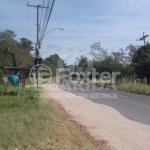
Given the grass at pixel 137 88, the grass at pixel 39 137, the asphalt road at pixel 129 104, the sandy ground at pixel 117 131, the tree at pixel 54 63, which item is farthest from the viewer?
the tree at pixel 54 63

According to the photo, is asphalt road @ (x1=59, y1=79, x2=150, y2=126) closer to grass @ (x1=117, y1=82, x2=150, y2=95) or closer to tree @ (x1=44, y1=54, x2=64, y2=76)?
grass @ (x1=117, y1=82, x2=150, y2=95)

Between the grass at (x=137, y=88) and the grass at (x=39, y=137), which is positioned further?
the grass at (x=137, y=88)

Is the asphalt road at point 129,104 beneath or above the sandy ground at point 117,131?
above

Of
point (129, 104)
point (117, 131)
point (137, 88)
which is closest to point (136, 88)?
point (137, 88)

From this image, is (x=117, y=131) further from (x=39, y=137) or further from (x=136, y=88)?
(x=136, y=88)

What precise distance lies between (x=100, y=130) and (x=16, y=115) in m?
3.46

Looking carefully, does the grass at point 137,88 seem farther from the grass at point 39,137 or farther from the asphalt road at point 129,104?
the grass at point 39,137

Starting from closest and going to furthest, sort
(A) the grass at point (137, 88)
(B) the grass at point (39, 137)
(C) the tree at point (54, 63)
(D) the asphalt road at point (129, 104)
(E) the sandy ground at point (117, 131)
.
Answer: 1. (B) the grass at point (39, 137)
2. (E) the sandy ground at point (117, 131)
3. (D) the asphalt road at point (129, 104)
4. (A) the grass at point (137, 88)
5. (C) the tree at point (54, 63)

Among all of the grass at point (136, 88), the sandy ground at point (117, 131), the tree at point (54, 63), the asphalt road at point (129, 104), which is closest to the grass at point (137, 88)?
the grass at point (136, 88)

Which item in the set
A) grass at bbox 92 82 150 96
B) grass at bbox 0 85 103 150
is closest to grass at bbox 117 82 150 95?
grass at bbox 92 82 150 96

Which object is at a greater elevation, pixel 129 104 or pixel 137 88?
pixel 137 88

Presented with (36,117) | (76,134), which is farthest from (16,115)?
(76,134)

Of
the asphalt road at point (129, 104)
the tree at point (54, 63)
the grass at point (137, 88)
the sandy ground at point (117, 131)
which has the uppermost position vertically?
the tree at point (54, 63)

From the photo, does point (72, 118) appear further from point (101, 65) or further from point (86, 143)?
point (101, 65)
